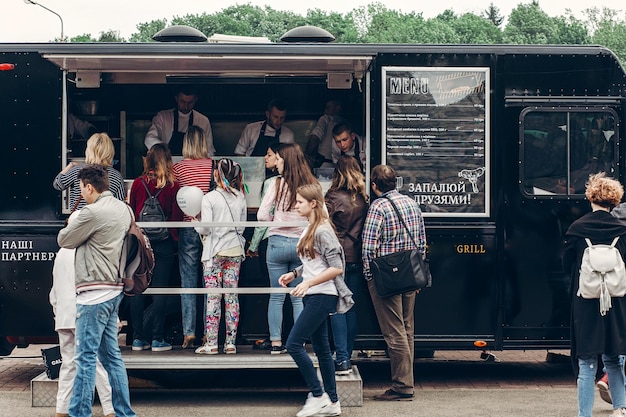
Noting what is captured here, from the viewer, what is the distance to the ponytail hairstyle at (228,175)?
25.7ft

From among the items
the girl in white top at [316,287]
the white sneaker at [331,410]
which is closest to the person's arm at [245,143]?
the girl in white top at [316,287]

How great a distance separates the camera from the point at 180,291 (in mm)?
7664

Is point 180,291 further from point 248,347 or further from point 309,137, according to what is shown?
point 309,137

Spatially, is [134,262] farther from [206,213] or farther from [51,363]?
[51,363]

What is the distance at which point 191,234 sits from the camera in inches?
316

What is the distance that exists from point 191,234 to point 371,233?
156 centimetres

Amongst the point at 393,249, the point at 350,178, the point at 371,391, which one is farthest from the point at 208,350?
the point at 350,178

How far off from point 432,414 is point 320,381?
90 centimetres

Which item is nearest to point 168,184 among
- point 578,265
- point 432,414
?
point 432,414

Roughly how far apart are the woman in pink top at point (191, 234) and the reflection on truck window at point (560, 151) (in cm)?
271

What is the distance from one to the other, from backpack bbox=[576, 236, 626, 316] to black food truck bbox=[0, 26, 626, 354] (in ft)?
4.92

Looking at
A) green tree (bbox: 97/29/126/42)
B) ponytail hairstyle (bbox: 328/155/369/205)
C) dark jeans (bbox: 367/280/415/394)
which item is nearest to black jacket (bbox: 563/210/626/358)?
dark jeans (bbox: 367/280/415/394)

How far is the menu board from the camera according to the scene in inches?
315

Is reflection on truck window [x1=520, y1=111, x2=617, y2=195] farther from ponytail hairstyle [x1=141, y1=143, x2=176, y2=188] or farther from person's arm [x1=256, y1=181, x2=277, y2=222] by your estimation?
ponytail hairstyle [x1=141, y1=143, x2=176, y2=188]
